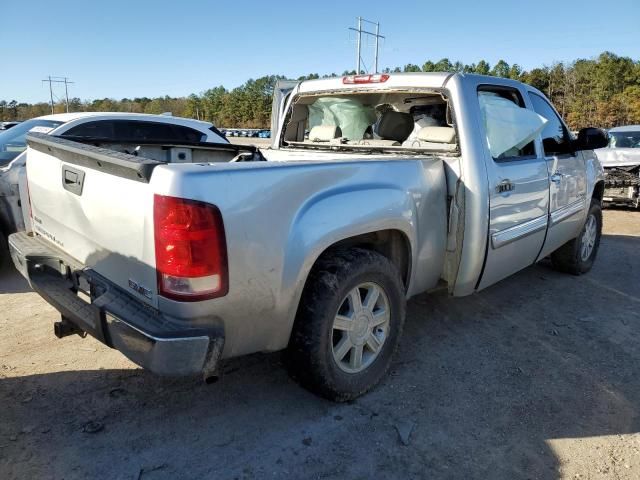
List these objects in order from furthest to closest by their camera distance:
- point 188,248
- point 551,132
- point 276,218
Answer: point 551,132
point 276,218
point 188,248

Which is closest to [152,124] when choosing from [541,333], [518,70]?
[541,333]

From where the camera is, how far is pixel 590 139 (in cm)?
446

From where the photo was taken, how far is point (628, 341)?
152 inches

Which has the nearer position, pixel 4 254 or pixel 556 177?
pixel 556 177

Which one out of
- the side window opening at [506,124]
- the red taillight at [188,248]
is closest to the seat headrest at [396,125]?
the side window opening at [506,124]

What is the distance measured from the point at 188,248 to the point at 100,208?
2.16 feet

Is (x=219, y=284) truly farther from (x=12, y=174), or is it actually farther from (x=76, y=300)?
(x=12, y=174)

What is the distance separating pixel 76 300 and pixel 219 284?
0.96 meters

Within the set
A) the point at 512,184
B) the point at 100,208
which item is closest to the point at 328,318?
the point at 100,208

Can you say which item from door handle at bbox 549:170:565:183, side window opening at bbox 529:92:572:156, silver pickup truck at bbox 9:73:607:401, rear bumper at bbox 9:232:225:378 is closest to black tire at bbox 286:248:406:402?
silver pickup truck at bbox 9:73:607:401

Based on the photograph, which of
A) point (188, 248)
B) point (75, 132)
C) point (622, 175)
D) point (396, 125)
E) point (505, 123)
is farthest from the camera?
point (622, 175)

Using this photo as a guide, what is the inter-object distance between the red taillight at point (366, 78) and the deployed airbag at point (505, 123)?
78 cm

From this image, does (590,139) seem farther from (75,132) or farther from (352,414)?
(75,132)

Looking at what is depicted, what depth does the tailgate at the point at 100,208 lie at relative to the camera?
7.02 ft
